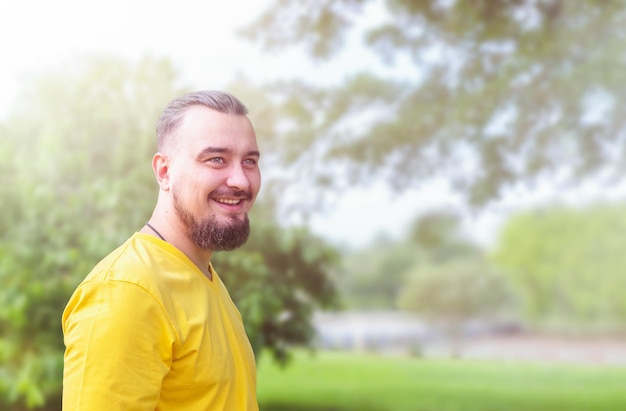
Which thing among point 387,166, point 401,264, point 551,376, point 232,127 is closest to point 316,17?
point 387,166

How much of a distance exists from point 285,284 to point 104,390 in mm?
3878

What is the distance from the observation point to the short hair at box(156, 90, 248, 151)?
38.3 inches

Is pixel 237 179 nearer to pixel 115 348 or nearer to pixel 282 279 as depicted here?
pixel 115 348

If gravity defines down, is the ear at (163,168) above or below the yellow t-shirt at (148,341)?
above

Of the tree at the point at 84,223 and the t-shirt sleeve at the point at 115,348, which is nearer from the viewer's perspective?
the t-shirt sleeve at the point at 115,348

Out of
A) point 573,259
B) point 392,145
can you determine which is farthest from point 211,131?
point 573,259

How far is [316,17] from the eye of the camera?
195 inches

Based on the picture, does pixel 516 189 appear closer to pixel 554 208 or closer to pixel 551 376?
pixel 554 208

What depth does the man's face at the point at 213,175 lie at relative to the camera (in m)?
0.95

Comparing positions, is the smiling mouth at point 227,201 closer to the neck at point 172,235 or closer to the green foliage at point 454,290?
the neck at point 172,235

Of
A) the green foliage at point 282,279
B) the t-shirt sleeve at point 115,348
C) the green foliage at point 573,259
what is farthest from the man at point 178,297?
the green foliage at point 573,259

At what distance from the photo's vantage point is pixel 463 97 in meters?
4.86

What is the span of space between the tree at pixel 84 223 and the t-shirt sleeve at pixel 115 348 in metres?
3.60

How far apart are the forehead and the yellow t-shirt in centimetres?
14
